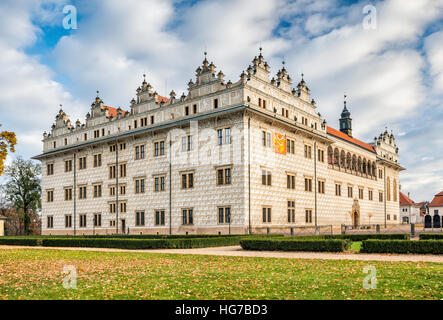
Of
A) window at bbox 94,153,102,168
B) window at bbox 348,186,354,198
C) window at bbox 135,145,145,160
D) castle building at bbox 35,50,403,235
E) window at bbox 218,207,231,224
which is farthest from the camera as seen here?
window at bbox 348,186,354,198

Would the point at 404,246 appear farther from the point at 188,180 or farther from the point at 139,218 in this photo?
the point at 139,218

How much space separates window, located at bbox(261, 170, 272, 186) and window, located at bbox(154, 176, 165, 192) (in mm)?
11517

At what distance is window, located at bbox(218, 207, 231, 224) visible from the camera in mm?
40594

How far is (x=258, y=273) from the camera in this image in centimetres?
1372

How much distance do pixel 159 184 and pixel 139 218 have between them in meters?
4.98

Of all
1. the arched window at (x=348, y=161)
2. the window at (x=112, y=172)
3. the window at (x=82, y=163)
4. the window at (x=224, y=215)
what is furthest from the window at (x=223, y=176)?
the arched window at (x=348, y=161)

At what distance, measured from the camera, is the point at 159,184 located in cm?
4747

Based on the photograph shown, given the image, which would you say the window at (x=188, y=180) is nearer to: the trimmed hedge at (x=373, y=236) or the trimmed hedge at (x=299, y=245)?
the trimmed hedge at (x=373, y=236)

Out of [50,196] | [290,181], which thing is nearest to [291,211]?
[290,181]

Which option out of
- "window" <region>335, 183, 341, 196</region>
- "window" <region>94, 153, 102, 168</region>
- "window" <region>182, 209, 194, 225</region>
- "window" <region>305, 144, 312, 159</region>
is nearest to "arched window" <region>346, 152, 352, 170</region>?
"window" <region>335, 183, 341, 196</region>

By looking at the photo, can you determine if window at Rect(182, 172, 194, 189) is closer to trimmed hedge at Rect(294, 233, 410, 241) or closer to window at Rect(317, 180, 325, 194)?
window at Rect(317, 180, 325, 194)

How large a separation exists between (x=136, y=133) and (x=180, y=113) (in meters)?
6.76

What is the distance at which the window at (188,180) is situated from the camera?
44.4m
